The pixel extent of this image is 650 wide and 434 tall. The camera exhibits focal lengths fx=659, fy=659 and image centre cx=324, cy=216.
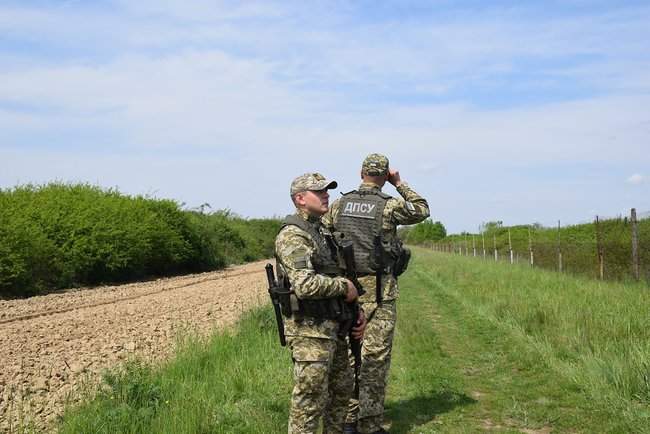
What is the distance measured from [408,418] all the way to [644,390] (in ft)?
7.03

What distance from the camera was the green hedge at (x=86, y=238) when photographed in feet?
67.1

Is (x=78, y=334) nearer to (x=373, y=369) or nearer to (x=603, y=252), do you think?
(x=373, y=369)

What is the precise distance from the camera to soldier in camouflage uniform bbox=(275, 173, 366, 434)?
4477mm

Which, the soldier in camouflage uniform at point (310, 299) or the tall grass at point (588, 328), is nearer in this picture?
the soldier in camouflage uniform at point (310, 299)

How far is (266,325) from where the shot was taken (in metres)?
9.82

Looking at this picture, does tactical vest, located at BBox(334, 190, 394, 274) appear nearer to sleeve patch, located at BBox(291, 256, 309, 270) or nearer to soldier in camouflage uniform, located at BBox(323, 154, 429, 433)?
soldier in camouflage uniform, located at BBox(323, 154, 429, 433)

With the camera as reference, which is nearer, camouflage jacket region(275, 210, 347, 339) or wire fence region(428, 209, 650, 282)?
camouflage jacket region(275, 210, 347, 339)

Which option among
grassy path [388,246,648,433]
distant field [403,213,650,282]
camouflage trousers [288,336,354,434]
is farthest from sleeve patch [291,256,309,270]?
distant field [403,213,650,282]

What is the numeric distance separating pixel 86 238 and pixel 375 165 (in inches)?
803

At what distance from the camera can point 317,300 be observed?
4.54 metres

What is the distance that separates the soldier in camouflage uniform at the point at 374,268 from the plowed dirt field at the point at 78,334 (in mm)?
2627

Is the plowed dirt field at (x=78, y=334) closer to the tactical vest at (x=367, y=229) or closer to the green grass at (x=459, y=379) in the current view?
the green grass at (x=459, y=379)

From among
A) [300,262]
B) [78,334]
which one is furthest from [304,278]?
[78,334]

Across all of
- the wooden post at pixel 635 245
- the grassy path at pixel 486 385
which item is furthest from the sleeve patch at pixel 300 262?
the wooden post at pixel 635 245
